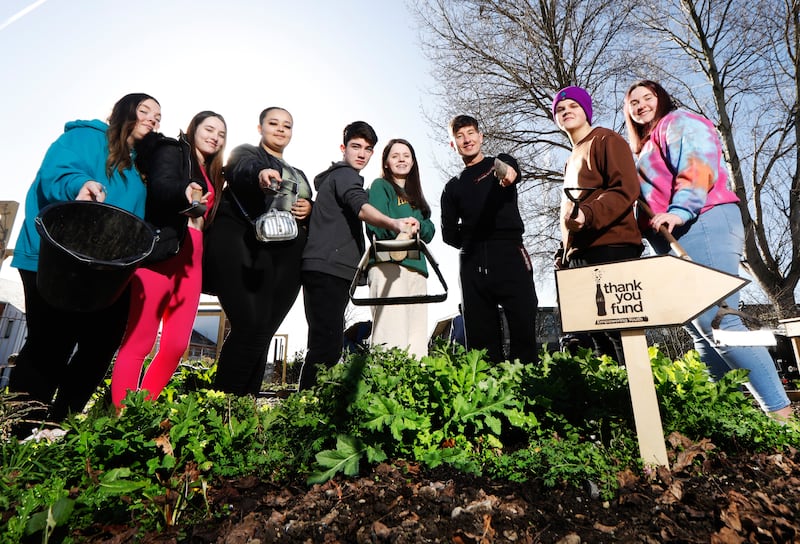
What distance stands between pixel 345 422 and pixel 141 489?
75 cm

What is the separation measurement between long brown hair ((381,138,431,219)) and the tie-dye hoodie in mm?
1462

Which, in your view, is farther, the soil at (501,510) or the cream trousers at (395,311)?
the cream trousers at (395,311)

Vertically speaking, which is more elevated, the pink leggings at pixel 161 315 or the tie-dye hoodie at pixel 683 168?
the tie-dye hoodie at pixel 683 168

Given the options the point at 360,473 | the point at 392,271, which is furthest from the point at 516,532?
the point at 392,271

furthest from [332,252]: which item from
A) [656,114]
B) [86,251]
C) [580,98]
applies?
[656,114]

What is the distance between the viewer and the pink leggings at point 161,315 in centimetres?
233

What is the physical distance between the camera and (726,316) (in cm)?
210

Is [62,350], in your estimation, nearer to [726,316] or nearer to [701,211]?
[726,316]

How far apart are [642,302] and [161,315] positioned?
257 cm

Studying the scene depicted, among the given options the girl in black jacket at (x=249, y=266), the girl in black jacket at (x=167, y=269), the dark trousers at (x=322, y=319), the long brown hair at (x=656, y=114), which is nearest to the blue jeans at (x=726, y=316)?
the long brown hair at (x=656, y=114)

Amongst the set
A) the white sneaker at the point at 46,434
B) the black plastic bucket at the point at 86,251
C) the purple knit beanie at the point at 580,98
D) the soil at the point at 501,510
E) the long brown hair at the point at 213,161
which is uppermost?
the purple knit beanie at the point at 580,98

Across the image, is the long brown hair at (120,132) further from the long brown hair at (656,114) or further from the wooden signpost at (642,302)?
the long brown hair at (656,114)

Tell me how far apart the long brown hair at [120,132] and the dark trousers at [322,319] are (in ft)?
4.16

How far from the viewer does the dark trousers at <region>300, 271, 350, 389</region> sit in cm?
260
